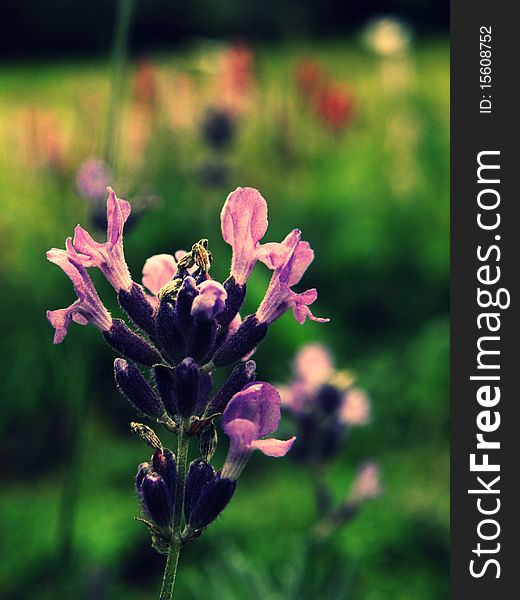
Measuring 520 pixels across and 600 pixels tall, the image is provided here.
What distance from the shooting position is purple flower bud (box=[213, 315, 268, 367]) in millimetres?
906

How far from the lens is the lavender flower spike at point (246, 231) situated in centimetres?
88

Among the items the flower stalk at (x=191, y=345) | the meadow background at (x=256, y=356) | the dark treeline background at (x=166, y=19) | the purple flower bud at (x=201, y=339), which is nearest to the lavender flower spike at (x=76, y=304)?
the flower stalk at (x=191, y=345)

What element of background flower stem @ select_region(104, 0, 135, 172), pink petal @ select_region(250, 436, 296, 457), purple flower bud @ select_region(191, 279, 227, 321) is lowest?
pink petal @ select_region(250, 436, 296, 457)

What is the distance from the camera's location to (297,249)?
0.88 metres

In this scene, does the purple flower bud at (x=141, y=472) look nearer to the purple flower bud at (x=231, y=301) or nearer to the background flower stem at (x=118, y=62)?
the purple flower bud at (x=231, y=301)

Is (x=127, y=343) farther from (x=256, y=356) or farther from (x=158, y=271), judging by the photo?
(x=256, y=356)

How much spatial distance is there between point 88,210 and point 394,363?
1.73 metres

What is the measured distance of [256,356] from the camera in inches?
129

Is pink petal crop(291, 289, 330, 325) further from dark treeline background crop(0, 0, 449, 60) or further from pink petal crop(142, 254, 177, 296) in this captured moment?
dark treeline background crop(0, 0, 449, 60)

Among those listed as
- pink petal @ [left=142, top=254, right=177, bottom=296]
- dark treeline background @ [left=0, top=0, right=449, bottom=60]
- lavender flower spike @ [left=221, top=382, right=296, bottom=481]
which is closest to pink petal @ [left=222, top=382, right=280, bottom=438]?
lavender flower spike @ [left=221, top=382, right=296, bottom=481]

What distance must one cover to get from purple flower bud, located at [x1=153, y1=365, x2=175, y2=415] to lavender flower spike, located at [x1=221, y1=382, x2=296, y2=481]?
7cm

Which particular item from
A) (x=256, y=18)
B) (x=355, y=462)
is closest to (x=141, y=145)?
(x=355, y=462)

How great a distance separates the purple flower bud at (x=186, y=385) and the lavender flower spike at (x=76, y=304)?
116 millimetres

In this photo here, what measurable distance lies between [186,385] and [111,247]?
0.53ft
